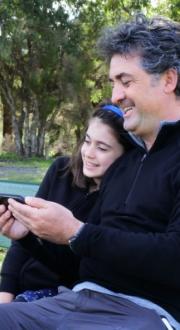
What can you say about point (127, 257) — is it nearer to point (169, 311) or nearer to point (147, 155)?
point (169, 311)

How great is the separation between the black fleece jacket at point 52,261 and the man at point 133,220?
268mm

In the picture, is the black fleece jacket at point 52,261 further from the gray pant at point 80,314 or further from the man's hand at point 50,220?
the man's hand at point 50,220

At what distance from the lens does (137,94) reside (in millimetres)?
2316

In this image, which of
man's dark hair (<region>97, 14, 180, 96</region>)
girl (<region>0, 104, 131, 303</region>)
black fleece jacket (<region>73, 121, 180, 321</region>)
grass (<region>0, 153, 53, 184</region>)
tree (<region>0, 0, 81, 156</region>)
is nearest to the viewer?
black fleece jacket (<region>73, 121, 180, 321</region>)

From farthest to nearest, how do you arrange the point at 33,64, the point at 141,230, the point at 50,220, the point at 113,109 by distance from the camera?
the point at 33,64, the point at 113,109, the point at 141,230, the point at 50,220

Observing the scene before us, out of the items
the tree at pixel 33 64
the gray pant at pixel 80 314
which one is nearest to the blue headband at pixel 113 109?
the gray pant at pixel 80 314

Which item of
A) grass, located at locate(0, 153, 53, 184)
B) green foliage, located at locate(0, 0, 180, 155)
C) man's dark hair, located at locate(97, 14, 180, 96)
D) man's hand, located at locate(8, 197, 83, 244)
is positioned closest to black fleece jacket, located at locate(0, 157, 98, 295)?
man's hand, located at locate(8, 197, 83, 244)

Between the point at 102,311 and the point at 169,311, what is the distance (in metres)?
0.26

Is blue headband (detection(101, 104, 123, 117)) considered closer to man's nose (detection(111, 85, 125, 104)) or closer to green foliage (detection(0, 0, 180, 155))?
man's nose (detection(111, 85, 125, 104))

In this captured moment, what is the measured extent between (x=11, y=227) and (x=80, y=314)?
1.82ft

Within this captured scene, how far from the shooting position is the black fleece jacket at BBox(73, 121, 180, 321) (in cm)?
200

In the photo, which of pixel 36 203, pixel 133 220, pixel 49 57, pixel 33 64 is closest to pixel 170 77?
pixel 133 220

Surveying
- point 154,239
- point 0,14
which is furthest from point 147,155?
point 0,14

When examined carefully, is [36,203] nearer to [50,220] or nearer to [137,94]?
[50,220]
